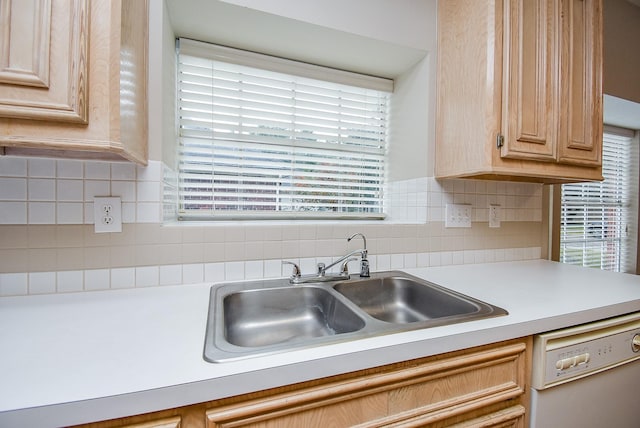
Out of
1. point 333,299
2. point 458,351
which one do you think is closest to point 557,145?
point 458,351

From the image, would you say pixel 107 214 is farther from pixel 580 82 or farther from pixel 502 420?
pixel 580 82

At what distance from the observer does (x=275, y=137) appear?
1.46 metres

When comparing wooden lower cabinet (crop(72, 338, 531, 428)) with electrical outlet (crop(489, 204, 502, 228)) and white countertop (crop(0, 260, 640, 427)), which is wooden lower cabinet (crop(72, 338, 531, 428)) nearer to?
white countertop (crop(0, 260, 640, 427))

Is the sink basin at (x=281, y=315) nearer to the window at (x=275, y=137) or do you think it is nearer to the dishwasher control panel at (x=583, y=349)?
the window at (x=275, y=137)

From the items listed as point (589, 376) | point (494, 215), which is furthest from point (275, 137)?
point (589, 376)

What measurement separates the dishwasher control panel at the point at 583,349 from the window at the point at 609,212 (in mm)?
1573

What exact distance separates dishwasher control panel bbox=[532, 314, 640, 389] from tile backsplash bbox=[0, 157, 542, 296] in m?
0.61

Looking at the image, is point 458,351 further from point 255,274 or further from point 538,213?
point 538,213

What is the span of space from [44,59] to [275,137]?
923mm

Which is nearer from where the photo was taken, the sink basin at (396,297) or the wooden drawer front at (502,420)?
the wooden drawer front at (502,420)

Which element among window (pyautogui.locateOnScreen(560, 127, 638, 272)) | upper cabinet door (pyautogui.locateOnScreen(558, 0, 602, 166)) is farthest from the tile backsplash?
window (pyautogui.locateOnScreen(560, 127, 638, 272))

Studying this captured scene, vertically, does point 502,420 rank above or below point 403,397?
below

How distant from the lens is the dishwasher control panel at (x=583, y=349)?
834 mm

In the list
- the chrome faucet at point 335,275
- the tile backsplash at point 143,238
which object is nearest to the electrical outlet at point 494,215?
the tile backsplash at point 143,238
